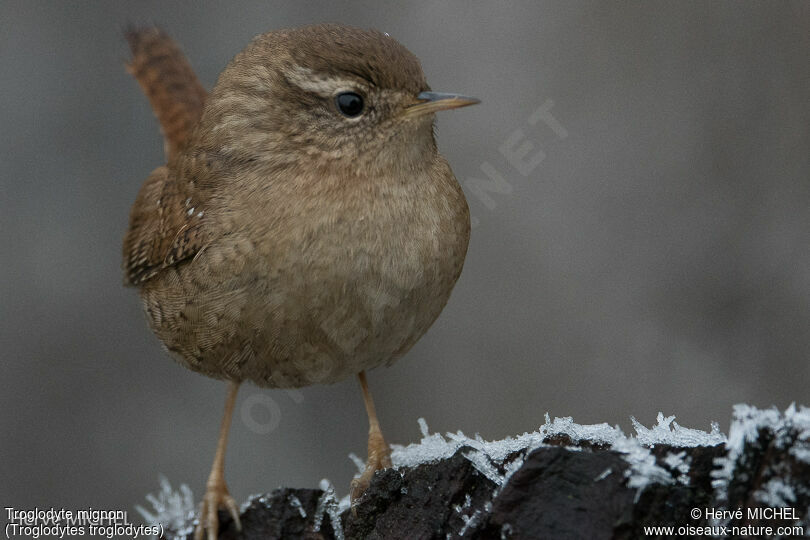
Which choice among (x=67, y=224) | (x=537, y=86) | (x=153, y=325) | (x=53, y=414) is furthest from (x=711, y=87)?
(x=53, y=414)

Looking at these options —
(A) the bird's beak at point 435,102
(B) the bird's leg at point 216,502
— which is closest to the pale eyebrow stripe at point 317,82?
(A) the bird's beak at point 435,102

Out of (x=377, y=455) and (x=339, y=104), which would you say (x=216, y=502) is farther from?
(x=339, y=104)

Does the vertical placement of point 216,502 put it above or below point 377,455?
below

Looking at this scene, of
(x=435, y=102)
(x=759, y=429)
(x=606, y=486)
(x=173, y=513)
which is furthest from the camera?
(x=173, y=513)

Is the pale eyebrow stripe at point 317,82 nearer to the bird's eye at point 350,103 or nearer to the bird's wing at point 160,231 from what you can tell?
the bird's eye at point 350,103

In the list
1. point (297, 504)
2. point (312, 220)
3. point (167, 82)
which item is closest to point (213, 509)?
point (297, 504)
